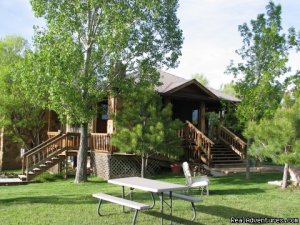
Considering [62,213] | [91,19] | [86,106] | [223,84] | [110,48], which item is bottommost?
[62,213]

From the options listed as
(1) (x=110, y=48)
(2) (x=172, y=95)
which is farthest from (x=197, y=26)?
(1) (x=110, y=48)

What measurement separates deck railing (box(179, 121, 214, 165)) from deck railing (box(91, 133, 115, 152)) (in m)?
4.01

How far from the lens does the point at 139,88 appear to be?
1462 cm

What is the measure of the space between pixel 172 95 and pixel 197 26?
3536 millimetres

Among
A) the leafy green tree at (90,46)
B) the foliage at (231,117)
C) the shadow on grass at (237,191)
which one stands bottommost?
the shadow on grass at (237,191)

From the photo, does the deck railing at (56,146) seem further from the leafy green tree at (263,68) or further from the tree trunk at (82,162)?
the leafy green tree at (263,68)

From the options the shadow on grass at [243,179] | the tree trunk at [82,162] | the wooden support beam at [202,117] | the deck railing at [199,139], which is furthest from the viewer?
the wooden support beam at [202,117]

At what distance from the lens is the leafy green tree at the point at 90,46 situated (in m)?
13.6

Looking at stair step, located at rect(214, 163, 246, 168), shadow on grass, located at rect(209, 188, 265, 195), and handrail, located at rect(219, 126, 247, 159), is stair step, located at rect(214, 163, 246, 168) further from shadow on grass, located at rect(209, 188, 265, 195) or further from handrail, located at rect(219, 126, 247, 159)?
shadow on grass, located at rect(209, 188, 265, 195)

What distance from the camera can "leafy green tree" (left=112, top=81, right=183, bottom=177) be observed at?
541 inches

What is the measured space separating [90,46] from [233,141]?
30.6 ft

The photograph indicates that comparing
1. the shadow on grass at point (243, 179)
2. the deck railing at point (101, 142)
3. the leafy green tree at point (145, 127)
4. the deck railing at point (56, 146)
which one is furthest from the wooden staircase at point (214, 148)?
the deck railing at point (56, 146)

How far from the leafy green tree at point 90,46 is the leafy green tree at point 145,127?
1173 millimetres

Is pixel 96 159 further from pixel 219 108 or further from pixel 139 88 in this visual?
pixel 219 108
